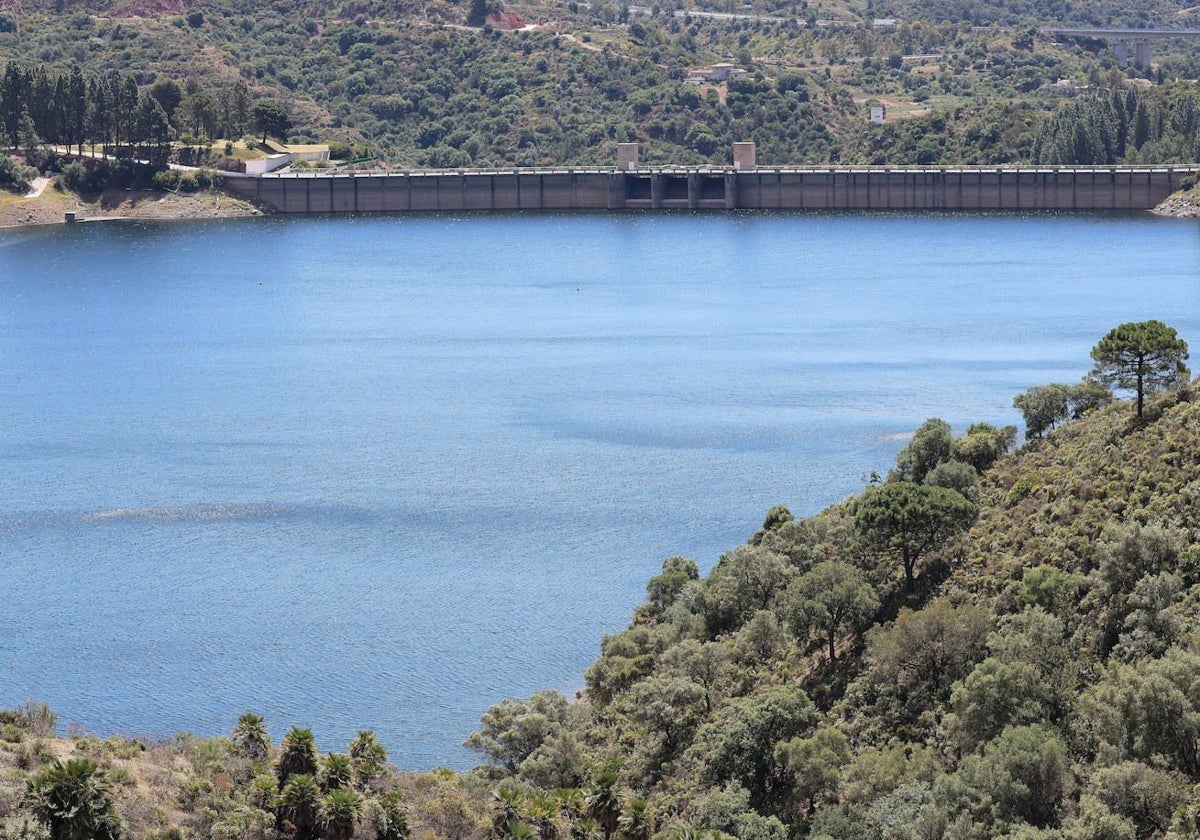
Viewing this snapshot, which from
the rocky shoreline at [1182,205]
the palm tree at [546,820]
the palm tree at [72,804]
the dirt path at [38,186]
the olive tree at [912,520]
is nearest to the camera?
the palm tree at [72,804]

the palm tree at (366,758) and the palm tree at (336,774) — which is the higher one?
the palm tree at (336,774)

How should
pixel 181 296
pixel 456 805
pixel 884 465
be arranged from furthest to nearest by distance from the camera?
pixel 181 296 < pixel 884 465 < pixel 456 805

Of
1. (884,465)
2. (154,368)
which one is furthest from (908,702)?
(154,368)

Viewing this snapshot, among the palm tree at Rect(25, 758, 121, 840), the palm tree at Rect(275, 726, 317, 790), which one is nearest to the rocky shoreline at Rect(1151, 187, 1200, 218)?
the palm tree at Rect(275, 726, 317, 790)

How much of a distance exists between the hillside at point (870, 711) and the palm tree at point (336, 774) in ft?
0.18

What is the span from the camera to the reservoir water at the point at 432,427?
52688mm

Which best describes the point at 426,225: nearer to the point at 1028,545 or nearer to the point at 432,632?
the point at 432,632

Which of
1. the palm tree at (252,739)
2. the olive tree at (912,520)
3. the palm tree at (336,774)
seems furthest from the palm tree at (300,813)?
the olive tree at (912,520)

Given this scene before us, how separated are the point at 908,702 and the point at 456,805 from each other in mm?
10122

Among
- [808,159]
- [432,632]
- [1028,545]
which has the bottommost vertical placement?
[432,632]

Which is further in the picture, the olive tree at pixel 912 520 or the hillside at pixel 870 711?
the olive tree at pixel 912 520

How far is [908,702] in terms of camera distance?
41062 millimetres

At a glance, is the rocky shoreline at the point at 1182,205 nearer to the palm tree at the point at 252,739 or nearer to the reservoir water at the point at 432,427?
the reservoir water at the point at 432,427

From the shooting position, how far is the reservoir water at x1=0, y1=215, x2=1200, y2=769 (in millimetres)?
52688
